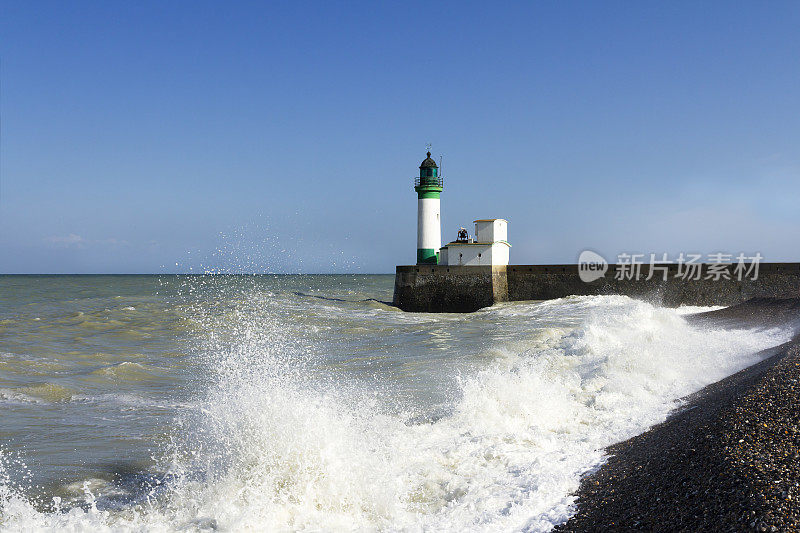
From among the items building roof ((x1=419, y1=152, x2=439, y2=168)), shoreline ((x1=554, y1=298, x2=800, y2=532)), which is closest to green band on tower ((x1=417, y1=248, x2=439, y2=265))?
building roof ((x1=419, y1=152, x2=439, y2=168))

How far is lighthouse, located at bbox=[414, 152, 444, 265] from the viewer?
24938mm

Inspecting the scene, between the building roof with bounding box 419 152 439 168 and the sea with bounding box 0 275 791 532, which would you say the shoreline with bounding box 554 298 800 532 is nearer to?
the sea with bounding box 0 275 791 532

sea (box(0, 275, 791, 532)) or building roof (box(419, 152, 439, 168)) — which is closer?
sea (box(0, 275, 791, 532))

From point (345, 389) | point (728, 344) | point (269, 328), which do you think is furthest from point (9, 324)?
point (728, 344)

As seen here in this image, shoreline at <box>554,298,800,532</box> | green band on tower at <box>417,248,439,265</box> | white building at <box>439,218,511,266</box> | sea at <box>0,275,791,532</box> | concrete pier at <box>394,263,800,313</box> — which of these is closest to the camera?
shoreline at <box>554,298,800,532</box>

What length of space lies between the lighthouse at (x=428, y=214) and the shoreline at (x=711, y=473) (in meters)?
20.0

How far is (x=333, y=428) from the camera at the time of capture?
16.5ft

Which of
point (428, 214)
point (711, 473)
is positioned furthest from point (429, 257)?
point (711, 473)

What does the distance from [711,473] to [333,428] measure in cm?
289

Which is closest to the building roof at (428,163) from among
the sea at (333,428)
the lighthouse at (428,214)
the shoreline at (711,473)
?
the lighthouse at (428,214)

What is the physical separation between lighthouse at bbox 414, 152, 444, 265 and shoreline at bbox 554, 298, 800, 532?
2000 cm

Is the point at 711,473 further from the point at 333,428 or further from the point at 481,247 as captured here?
the point at 481,247

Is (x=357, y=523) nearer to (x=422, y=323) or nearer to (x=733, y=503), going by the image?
(x=733, y=503)

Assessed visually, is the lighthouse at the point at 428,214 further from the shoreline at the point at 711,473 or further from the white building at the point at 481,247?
the shoreline at the point at 711,473
